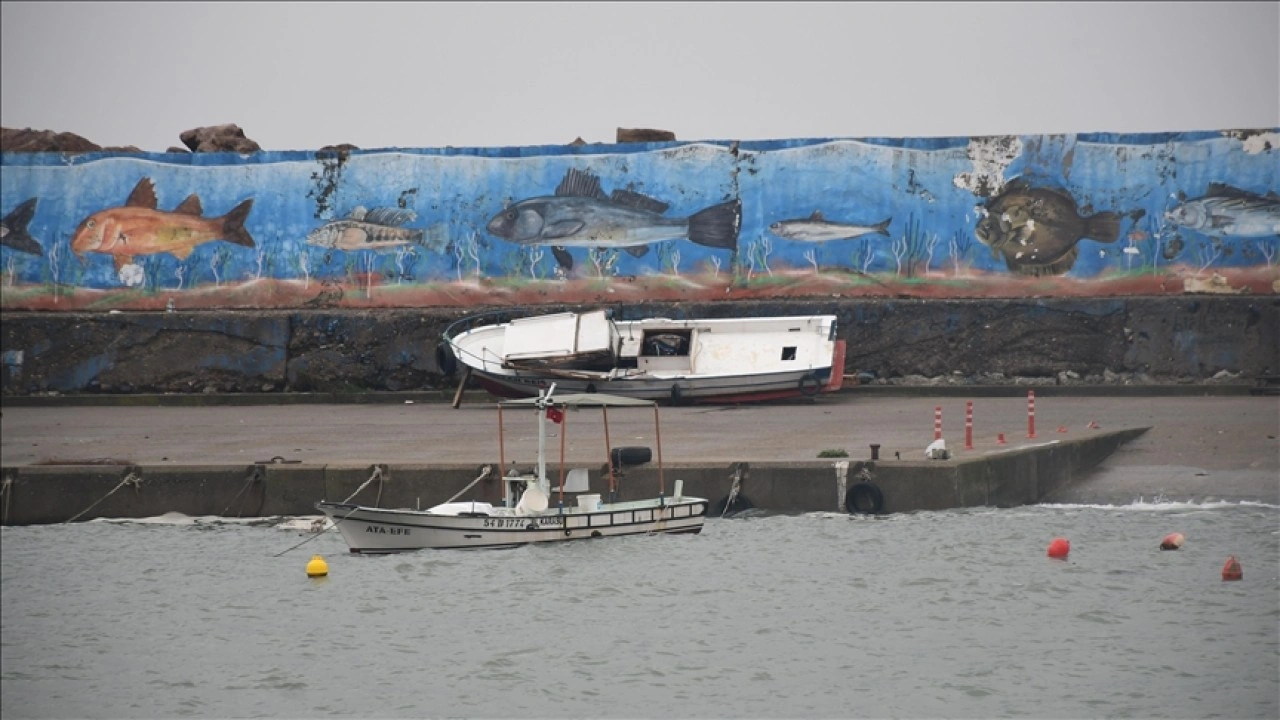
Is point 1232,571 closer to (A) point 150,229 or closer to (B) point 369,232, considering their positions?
(B) point 369,232

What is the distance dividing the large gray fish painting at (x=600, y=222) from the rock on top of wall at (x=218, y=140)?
649cm

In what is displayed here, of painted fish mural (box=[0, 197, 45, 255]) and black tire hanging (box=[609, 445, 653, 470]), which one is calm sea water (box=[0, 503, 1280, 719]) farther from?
painted fish mural (box=[0, 197, 45, 255])

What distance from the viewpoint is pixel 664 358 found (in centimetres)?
3084

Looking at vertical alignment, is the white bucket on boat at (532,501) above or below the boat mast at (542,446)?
below

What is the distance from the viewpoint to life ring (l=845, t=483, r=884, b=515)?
20438 mm

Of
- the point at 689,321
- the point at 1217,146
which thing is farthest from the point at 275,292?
the point at 1217,146

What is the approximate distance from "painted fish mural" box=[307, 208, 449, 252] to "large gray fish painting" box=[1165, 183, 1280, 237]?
14483 millimetres

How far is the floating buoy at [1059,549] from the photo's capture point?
62.4 ft

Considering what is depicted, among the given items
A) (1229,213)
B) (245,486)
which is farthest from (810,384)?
(245,486)

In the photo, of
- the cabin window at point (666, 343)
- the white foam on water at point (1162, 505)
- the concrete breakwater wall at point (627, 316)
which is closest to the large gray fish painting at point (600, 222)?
the concrete breakwater wall at point (627, 316)

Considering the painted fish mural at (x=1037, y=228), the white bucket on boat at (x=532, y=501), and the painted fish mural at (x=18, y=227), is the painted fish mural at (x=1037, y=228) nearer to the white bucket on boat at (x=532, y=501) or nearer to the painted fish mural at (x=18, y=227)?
the white bucket on boat at (x=532, y=501)

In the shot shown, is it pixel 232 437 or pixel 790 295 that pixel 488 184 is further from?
pixel 232 437

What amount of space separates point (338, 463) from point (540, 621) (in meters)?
5.47

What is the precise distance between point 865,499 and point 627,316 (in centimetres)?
1418
